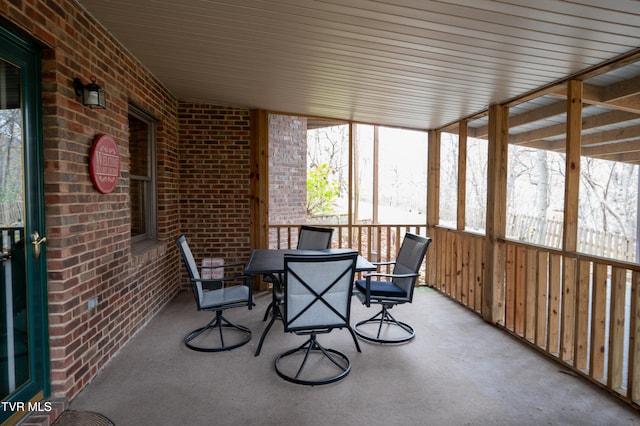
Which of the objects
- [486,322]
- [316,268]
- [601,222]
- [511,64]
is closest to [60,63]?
[316,268]

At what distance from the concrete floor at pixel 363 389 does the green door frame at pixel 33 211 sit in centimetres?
34

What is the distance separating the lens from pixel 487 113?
427 centimetres

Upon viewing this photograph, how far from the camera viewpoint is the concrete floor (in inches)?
90.8

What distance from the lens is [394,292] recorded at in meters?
3.49

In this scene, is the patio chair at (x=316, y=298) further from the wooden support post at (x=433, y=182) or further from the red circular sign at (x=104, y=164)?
the wooden support post at (x=433, y=182)

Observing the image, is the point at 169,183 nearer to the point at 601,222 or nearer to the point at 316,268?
the point at 316,268

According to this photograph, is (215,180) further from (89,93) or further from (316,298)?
(316,298)

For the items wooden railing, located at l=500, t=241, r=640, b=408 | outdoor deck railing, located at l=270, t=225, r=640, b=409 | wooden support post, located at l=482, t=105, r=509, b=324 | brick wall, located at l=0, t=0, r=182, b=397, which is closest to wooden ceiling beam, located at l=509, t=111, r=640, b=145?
wooden support post, located at l=482, t=105, r=509, b=324

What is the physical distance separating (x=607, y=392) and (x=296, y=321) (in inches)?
89.7

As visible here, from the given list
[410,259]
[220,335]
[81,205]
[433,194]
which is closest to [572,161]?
[410,259]

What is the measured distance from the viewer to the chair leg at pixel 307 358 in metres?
2.69

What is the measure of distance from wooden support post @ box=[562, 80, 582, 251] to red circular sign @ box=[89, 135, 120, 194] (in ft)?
12.1

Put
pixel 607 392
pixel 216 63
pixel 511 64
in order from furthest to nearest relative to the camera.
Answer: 1. pixel 216 63
2. pixel 511 64
3. pixel 607 392

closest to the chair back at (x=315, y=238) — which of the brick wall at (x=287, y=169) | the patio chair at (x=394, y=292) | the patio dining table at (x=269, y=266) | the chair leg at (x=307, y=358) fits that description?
the patio dining table at (x=269, y=266)
